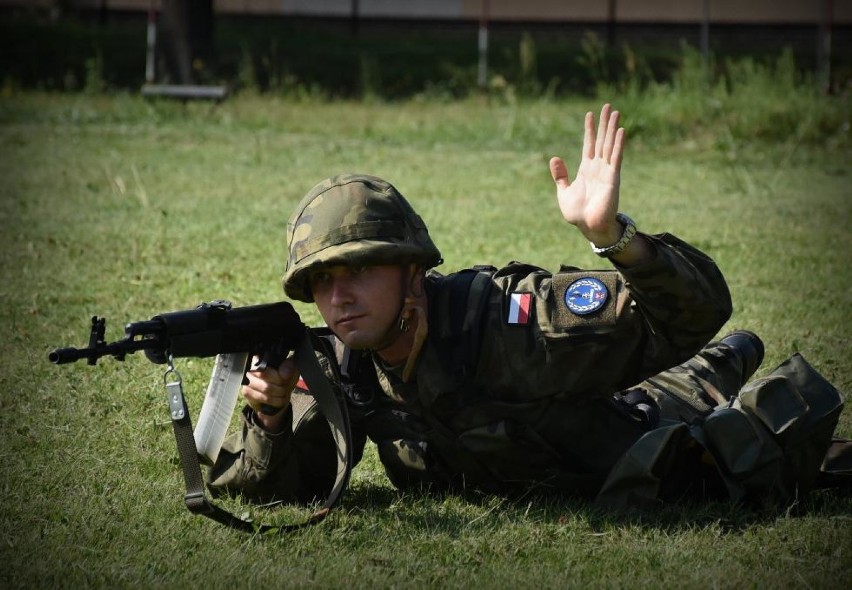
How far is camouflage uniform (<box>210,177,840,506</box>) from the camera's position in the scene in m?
3.87

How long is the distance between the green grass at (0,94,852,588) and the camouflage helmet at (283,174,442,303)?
0.87 meters

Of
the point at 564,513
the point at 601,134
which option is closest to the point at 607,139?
the point at 601,134

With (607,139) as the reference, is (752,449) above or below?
below

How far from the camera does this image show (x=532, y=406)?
13.3ft

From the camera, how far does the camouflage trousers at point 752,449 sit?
13.1ft

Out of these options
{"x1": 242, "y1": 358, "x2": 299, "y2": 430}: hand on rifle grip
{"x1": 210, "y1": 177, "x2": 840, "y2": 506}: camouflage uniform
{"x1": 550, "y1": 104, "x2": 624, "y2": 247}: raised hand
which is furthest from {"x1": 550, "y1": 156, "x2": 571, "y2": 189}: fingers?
{"x1": 242, "y1": 358, "x2": 299, "y2": 430}: hand on rifle grip

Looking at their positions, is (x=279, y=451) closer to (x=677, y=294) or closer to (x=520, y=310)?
(x=520, y=310)

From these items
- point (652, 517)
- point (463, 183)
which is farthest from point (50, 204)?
point (652, 517)

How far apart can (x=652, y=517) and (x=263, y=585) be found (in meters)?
1.28

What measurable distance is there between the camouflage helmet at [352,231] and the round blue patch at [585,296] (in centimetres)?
44

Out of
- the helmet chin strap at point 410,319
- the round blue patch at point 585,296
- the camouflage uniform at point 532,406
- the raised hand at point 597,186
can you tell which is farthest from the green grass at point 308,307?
the raised hand at point 597,186

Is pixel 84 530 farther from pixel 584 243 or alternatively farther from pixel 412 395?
pixel 584 243

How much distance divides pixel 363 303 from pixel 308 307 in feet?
10.7

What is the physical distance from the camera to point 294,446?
4.30 metres
